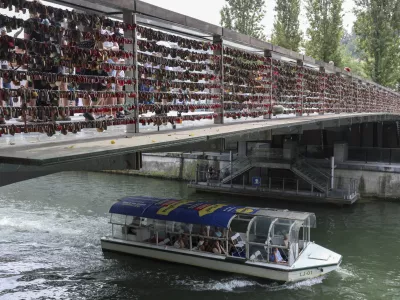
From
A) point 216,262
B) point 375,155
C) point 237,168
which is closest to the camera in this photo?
point 216,262

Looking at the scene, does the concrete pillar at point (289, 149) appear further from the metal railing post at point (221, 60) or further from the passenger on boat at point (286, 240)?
the metal railing post at point (221, 60)

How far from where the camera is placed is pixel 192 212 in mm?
20734

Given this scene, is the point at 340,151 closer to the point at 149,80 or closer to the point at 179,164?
the point at 179,164

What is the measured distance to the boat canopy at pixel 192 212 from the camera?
19984mm

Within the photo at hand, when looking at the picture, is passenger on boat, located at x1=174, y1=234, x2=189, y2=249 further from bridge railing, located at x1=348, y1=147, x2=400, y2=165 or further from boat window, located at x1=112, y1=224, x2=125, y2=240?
bridge railing, located at x1=348, y1=147, x2=400, y2=165

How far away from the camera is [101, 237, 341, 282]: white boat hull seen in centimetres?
1867

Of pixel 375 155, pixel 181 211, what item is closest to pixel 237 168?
pixel 375 155

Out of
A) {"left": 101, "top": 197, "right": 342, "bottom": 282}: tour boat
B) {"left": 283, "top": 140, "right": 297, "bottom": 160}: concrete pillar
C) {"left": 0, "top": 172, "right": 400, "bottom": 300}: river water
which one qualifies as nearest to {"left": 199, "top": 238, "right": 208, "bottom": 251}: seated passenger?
{"left": 101, "top": 197, "right": 342, "bottom": 282}: tour boat

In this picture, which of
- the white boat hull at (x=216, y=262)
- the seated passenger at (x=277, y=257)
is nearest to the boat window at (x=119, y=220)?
the white boat hull at (x=216, y=262)

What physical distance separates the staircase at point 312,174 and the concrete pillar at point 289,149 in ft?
1.91

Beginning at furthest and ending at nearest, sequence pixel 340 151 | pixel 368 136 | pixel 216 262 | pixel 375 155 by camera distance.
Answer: pixel 368 136 < pixel 340 151 < pixel 375 155 < pixel 216 262

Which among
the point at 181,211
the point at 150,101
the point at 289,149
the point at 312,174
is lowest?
the point at 181,211

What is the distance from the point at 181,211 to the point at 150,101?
11.6 m

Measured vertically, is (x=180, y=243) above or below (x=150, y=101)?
below
